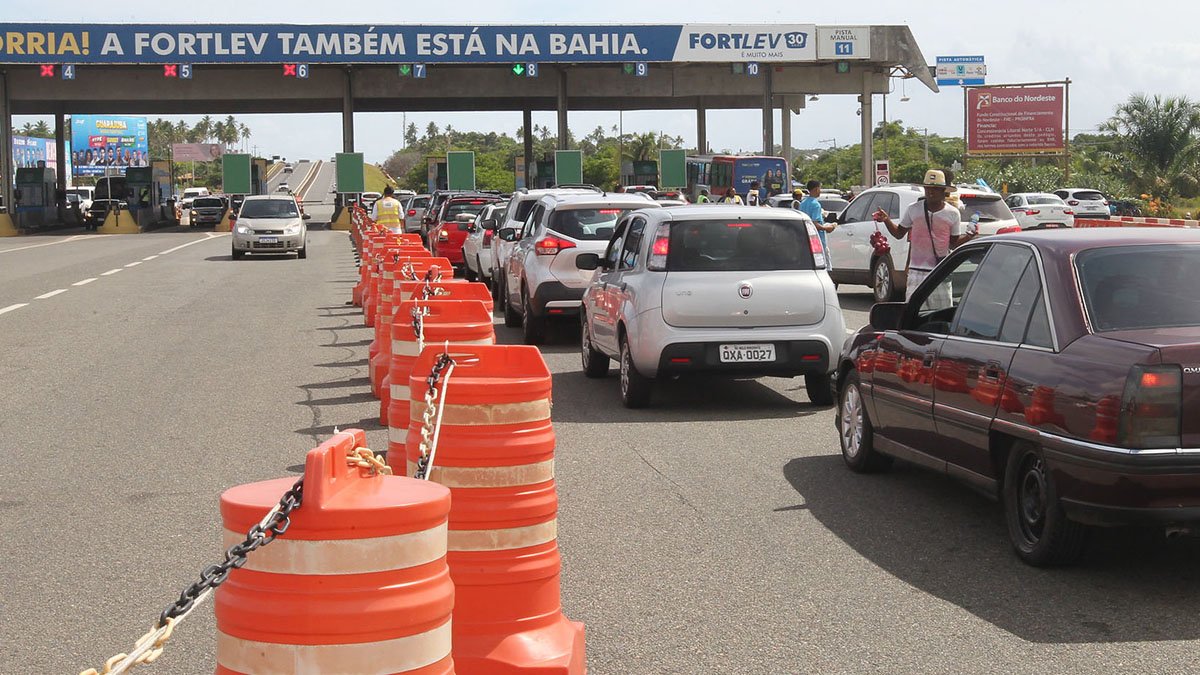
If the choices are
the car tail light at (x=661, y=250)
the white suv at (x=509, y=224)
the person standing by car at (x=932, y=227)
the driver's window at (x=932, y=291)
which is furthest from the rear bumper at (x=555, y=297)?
the driver's window at (x=932, y=291)

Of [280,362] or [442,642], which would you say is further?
[280,362]

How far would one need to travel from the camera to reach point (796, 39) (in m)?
56.0

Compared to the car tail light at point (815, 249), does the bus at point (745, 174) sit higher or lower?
higher

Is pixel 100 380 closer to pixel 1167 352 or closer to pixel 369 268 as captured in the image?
pixel 369 268

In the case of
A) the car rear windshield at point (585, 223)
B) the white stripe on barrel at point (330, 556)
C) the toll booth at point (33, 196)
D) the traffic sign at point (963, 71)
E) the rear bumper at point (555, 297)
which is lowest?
the rear bumper at point (555, 297)

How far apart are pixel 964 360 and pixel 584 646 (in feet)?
9.35

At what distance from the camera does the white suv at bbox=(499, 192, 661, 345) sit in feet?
53.8

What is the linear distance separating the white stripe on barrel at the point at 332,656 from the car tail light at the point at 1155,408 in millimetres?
3505

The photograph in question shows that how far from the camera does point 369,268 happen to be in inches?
816

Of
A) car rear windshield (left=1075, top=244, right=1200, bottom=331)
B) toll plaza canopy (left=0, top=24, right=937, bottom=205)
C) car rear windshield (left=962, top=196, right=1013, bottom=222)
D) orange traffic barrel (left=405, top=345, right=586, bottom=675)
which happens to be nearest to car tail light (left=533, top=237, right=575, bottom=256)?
car rear windshield (left=962, top=196, right=1013, bottom=222)

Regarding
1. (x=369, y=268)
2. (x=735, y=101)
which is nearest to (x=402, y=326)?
(x=369, y=268)

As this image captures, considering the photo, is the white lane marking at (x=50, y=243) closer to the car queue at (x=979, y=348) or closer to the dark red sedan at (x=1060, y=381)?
the car queue at (x=979, y=348)

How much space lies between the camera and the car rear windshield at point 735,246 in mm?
11695

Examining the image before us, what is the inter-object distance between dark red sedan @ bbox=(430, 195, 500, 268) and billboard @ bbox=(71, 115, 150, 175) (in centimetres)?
13334
